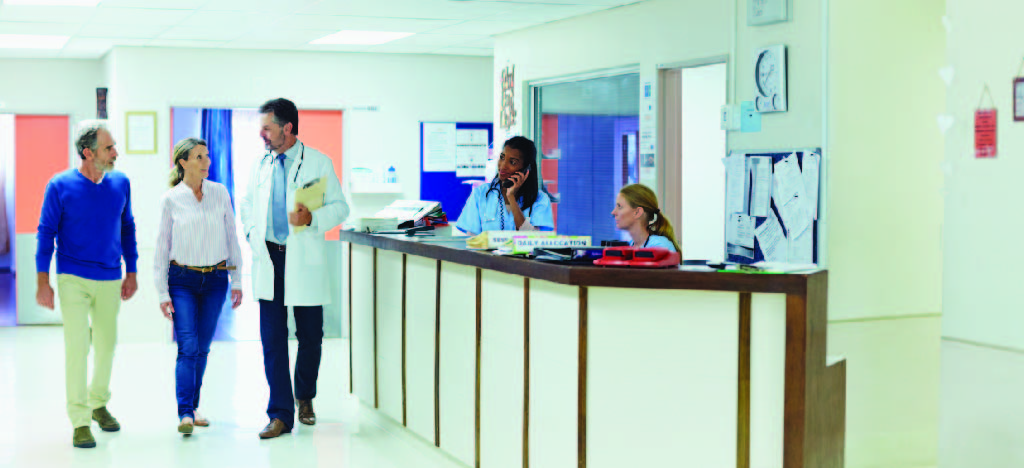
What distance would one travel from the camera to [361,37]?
8734 mm

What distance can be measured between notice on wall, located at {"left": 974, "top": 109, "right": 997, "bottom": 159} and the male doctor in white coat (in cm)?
297

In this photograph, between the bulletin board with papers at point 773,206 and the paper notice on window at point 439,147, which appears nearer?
the bulletin board with papers at point 773,206

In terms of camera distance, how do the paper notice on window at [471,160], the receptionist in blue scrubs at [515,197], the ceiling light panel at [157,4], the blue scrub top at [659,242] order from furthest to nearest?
the paper notice on window at [471,160] < the ceiling light panel at [157,4] < the receptionist in blue scrubs at [515,197] < the blue scrub top at [659,242]

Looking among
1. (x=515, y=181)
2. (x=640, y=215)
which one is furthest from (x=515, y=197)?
(x=640, y=215)

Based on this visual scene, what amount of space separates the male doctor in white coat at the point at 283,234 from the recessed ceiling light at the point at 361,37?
120 inches

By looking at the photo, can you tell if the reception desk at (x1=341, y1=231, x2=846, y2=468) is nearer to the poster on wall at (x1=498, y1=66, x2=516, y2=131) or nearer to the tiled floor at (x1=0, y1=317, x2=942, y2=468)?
the tiled floor at (x1=0, y1=317, x2=942, y2=468)

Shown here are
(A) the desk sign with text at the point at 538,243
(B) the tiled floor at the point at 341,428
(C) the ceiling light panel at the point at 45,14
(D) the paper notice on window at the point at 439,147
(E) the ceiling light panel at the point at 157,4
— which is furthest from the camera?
(D) the paper notice on window at the point at 439,147

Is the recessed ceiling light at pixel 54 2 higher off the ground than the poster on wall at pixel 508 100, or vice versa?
the recessed ceiling light at pixel 54 2

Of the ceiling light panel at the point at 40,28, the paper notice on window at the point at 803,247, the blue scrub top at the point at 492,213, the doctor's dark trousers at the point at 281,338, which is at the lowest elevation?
the doctor's dark trousers at the point at 281,338

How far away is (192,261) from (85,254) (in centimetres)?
50

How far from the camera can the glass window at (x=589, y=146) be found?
23.7ft

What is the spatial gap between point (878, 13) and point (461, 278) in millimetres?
2337

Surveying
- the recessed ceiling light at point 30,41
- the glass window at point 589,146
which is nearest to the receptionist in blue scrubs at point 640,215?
the glass window at point 589,146

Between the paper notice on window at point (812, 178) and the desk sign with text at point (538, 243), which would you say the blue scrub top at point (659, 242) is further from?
the paper notice on window at point (812, 178)
